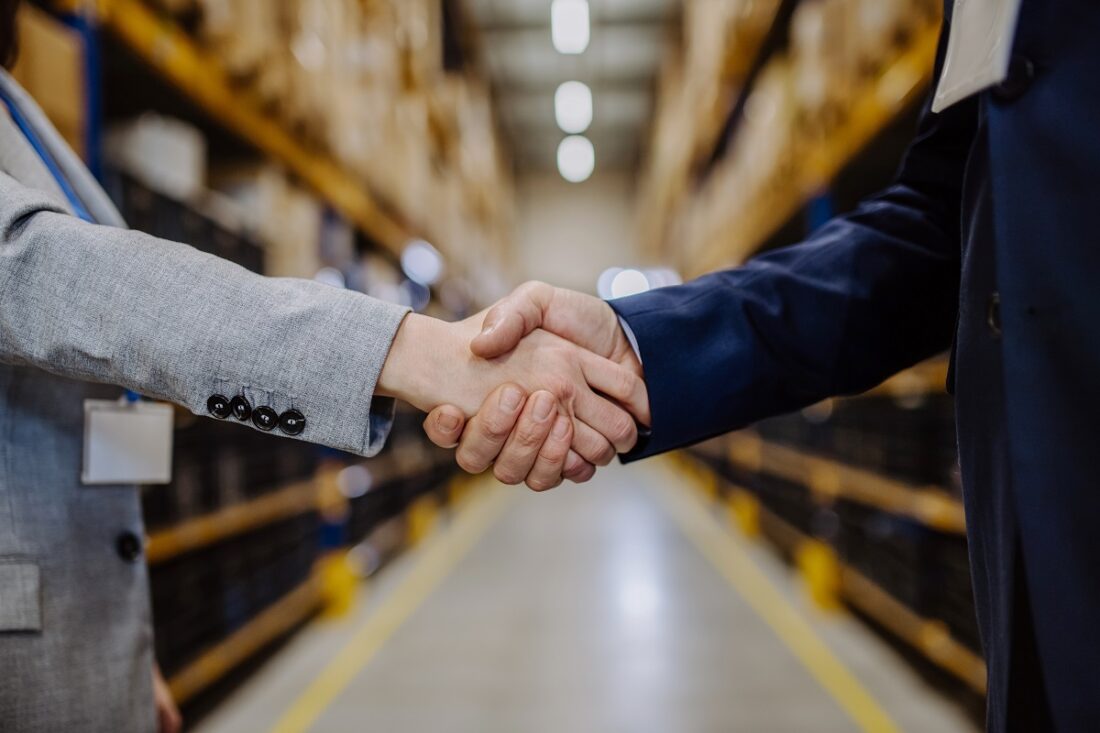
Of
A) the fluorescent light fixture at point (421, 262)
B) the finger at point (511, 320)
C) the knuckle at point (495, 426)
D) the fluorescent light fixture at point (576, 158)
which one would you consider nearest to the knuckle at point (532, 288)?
the finger at point (511, 320)

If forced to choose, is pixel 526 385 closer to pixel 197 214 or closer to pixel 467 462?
pixel 467 462

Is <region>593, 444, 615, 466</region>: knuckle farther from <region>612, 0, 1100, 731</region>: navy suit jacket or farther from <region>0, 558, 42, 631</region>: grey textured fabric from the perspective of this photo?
<region>0, 558, 42, 631</region>: grey textured fabric

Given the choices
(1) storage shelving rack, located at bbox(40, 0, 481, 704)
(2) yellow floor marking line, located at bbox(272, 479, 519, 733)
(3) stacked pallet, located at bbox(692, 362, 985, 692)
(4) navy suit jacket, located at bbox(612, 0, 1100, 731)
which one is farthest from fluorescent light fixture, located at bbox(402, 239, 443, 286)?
(4) navy suit jacket, located at bbox(612, 0, 1100, 731)

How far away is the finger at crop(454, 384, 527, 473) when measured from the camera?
1.18 meters

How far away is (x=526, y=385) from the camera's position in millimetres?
1261

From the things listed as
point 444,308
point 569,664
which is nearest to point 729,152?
point 444,308

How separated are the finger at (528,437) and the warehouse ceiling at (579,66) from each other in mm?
8920

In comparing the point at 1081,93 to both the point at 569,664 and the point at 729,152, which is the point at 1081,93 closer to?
the point at 569,664

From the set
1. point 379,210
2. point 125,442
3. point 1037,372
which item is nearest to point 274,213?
point 379,210

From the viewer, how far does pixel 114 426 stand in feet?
3.56

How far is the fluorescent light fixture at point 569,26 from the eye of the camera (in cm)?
920

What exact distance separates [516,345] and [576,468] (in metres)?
0.24

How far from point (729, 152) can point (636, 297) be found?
616cm

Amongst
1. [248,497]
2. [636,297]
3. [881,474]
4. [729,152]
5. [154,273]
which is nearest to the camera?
[154,273]
